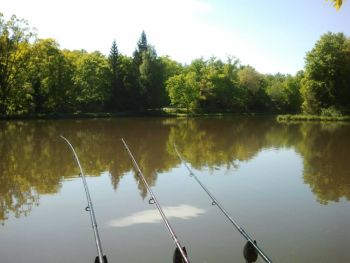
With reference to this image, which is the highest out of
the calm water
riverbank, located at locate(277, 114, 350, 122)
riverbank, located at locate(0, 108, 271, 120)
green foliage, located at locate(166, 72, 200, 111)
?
green foliage, located at locate(166, 72, 200, 111)

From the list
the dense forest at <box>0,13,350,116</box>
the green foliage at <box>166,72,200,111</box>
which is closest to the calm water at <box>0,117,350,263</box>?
the dense forest at <box>0,13,350,116</box>

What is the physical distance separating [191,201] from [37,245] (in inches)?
201

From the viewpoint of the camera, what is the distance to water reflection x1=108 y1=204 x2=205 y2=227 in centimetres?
1000

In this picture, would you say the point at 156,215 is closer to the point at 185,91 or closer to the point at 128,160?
the point at 128,160

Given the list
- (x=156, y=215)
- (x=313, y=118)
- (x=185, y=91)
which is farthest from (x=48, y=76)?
(x=156, y=215)

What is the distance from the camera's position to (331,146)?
26844 millimetres

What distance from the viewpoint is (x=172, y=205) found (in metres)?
11.7

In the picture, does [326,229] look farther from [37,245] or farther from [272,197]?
[37,245]

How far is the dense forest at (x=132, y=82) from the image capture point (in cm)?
5422

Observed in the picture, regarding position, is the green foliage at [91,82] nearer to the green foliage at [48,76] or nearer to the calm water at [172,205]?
the green foliage at [48,76]

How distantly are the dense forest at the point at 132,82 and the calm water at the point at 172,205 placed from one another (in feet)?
114

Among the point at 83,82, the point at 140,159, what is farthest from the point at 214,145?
the point at 83,82

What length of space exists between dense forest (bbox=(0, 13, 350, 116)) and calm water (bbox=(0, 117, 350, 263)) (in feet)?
114

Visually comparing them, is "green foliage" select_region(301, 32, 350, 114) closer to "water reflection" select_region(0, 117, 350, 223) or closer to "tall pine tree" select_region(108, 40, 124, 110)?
"tall pine tree" select_region(108, 40, 124, 110)
